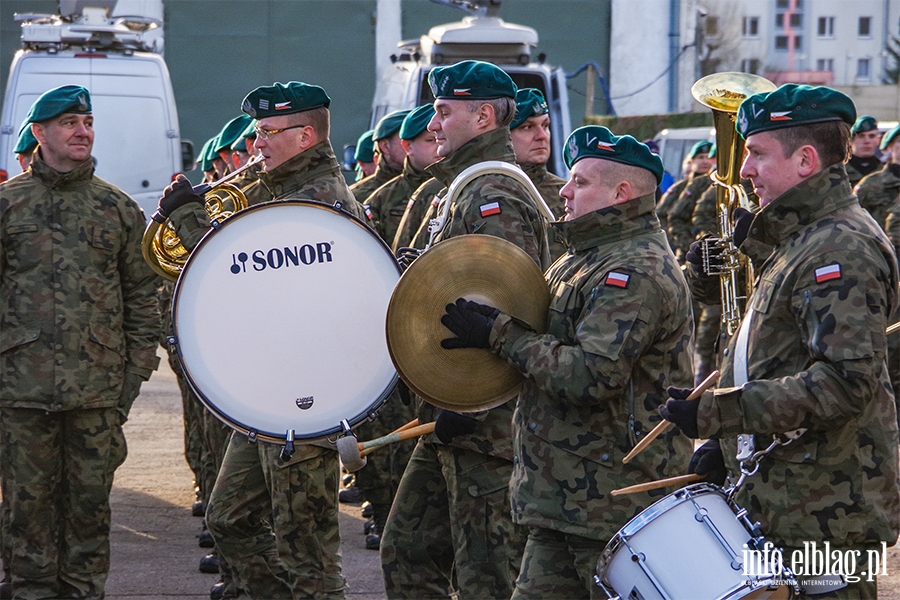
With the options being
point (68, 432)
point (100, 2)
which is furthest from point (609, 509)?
point (100, 2)

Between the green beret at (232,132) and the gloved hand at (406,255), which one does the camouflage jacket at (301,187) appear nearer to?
the gloved hand at (406,255)

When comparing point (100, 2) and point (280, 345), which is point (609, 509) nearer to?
point (280, 345)

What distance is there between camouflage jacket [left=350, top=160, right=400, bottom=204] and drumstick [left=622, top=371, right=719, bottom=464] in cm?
507

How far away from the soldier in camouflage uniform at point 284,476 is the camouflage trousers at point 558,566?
112 cm

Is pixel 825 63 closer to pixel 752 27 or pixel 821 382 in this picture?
pixel 752 27

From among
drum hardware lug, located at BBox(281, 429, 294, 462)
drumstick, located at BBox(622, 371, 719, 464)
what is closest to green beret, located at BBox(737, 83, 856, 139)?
drumstick, located at BBox(622, 371, 719, 464)

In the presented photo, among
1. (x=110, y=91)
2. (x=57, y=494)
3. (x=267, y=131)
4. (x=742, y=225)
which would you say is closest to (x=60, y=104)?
(x=267, y=131)

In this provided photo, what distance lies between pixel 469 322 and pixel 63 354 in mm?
2436

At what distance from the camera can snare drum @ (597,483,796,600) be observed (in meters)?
3.32

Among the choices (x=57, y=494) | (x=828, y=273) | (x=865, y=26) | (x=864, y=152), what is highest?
(x=828, y=273)

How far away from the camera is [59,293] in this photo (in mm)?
5629

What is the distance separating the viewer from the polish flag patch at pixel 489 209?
4418mm

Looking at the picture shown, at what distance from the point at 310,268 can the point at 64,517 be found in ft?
6.62

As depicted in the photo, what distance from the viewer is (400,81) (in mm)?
13797
